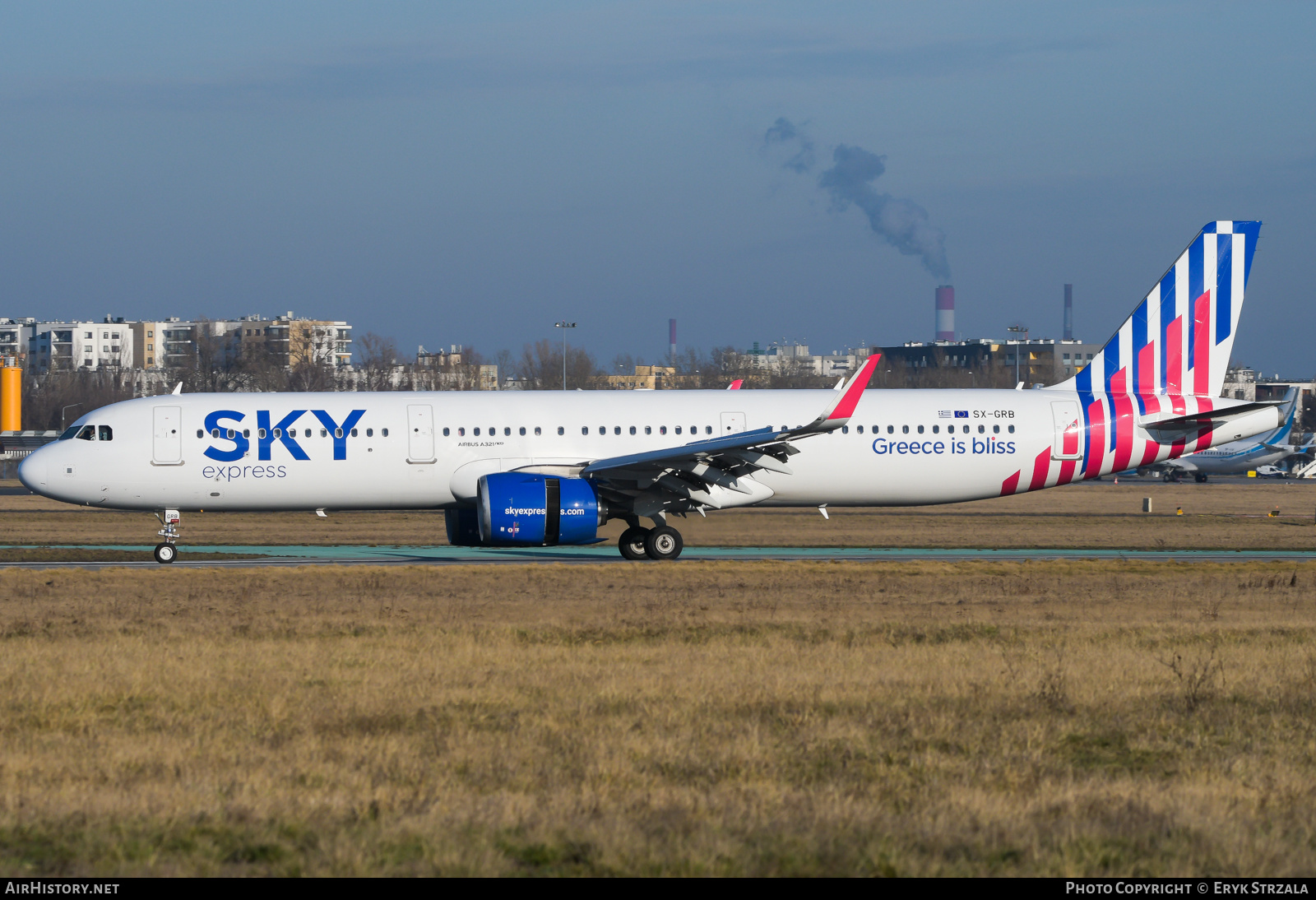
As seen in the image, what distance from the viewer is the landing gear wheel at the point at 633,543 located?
26.3 m

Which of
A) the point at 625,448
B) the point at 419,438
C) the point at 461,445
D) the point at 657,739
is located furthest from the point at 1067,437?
the point at 657,739

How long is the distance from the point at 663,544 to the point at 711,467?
1823 millimetres

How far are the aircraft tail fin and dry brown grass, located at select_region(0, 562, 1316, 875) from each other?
11.2 meters

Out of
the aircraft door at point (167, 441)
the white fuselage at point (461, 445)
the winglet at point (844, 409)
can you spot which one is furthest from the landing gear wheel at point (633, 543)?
the aircraft door at point (167, 441)

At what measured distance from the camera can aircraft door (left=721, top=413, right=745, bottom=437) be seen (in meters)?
26.4

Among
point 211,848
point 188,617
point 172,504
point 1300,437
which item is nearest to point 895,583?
point 188,617

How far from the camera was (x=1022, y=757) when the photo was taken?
28.4 feet

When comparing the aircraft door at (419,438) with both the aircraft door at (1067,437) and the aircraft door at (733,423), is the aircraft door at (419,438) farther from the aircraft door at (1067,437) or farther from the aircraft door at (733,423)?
the aircraft door at (1067,437)

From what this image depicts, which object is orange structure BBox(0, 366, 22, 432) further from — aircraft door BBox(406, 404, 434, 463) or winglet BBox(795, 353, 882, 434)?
winglet BBox(795, 353, 882, 434)

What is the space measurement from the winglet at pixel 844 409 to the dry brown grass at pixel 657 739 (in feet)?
22.2

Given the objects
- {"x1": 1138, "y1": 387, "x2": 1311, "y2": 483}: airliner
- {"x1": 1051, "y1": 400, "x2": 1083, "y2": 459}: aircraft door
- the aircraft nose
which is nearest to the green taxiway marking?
{"x1": 1051, "y1": 400, "x2": 1083, "y2": 459}: aircraft door

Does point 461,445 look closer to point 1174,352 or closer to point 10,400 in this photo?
point 1174,352

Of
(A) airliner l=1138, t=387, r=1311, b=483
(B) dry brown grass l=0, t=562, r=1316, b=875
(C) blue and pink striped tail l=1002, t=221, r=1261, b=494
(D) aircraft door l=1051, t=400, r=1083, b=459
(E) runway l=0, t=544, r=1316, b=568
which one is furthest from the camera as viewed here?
(A) airliner l=1138, t=387, r=1311, b=483

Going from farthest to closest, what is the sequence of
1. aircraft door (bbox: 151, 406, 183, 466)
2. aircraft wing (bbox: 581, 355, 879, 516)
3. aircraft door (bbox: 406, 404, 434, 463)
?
aircraft door (bbox: 406, 404, 434, 463)
aircraft door (bbox: 151, 406, 183, 466)
aircraft wing (bbox: 581, 355, 879, 516)
